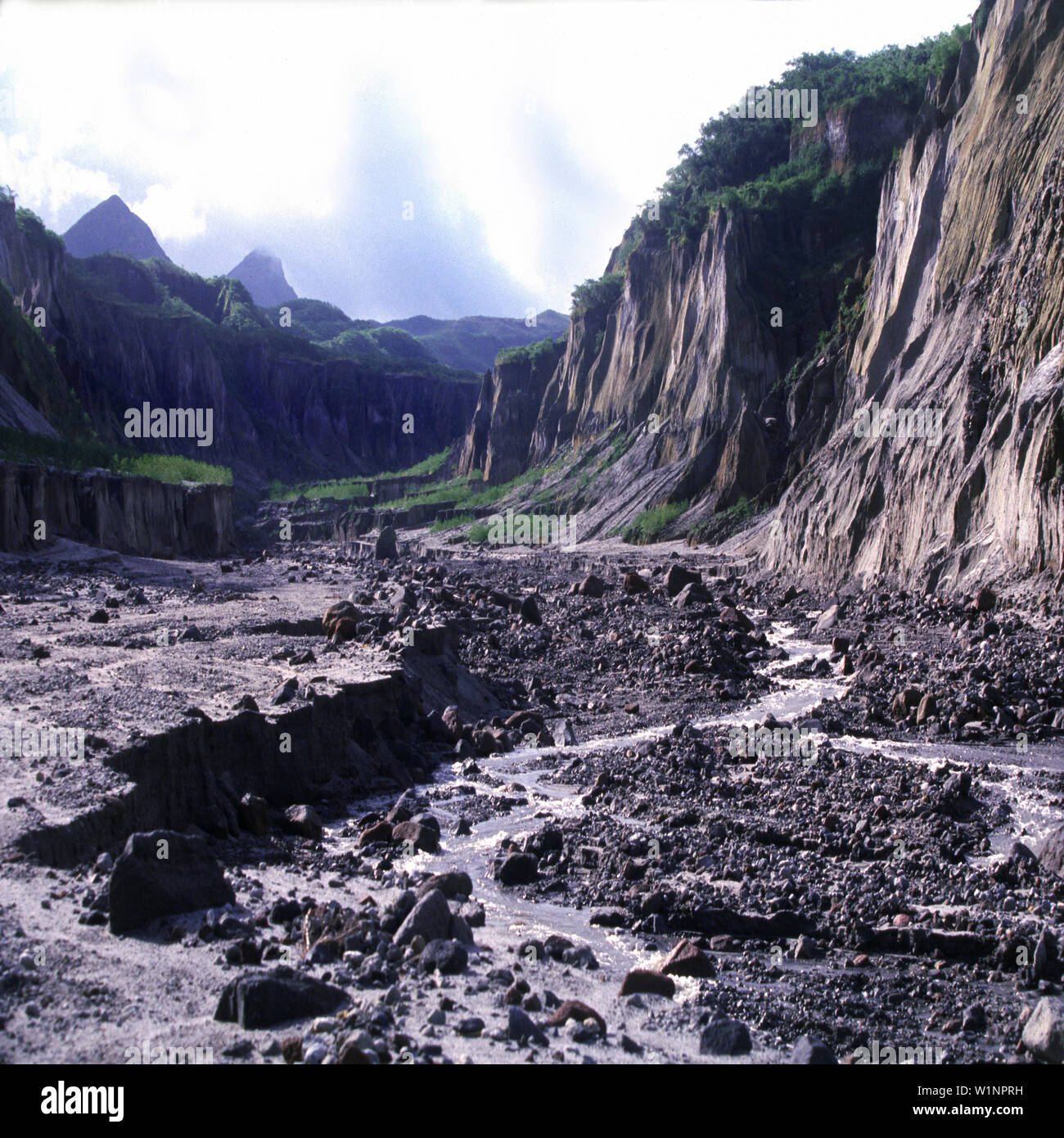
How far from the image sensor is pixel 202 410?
9281 centimetres

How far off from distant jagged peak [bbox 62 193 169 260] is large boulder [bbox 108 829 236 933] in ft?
526

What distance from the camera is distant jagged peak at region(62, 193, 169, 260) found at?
151875 mm

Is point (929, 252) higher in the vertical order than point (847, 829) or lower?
Answer: higher

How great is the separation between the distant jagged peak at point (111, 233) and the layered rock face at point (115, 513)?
12314 cm

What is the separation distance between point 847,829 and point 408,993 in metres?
5.12

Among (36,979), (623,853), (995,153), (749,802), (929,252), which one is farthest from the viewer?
(929,252)

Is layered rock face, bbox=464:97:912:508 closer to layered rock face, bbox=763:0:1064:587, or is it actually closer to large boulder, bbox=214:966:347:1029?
layered rock face, bbox=763:0:1064:587

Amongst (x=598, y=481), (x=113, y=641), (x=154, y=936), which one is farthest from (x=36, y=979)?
(x=598, y=481)

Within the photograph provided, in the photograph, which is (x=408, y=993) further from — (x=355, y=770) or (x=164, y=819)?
(x=355, y=770)

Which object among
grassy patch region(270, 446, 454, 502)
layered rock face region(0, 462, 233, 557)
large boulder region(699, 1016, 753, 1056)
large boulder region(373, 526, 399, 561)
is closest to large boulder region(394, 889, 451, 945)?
large boulder region(699, 1016, 753, 1056)

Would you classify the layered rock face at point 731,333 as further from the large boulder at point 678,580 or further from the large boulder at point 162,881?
the large boulder at point 162,881

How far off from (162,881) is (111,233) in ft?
549

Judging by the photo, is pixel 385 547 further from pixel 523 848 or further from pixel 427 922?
pixel 427 922

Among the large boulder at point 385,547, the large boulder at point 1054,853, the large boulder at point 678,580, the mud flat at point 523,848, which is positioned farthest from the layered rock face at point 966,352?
the large boulder at point 385,547
